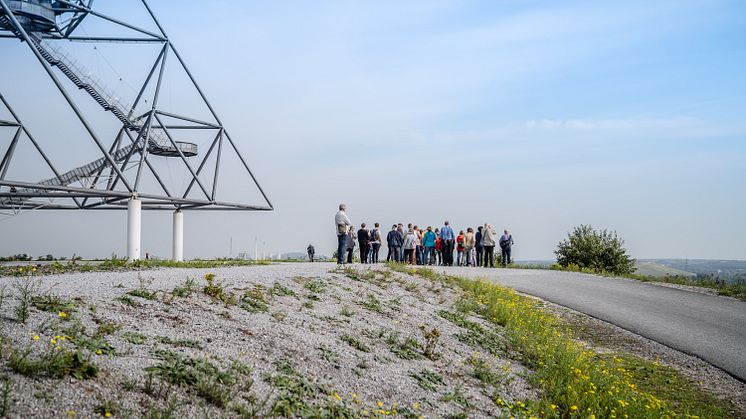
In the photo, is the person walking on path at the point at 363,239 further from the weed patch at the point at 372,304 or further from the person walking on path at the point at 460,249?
the weed patch at the point at 372,304

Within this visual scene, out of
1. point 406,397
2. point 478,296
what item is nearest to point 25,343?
point 406,397

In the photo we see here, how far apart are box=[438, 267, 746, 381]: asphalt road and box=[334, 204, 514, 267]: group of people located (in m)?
4.66

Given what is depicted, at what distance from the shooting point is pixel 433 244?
103 ft

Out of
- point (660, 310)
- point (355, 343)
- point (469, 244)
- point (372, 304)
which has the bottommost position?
point (660, 310)

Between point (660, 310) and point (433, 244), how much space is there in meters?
13.7

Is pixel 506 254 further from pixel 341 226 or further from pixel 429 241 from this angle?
pixel 341 226

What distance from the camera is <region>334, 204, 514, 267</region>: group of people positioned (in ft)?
95.5

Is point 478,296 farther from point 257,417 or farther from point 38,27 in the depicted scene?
point 38,27

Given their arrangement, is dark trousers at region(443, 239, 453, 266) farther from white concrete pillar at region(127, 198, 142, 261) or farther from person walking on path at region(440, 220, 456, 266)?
white concrete pillar at region(127, 198, 142, 261)

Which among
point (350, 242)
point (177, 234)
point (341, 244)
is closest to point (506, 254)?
point (350, 242)

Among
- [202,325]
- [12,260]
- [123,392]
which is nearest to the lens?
[123,392]

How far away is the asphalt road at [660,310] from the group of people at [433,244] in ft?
15.3

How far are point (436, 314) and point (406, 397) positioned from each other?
6.36 meters

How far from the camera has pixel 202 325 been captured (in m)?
8.70
